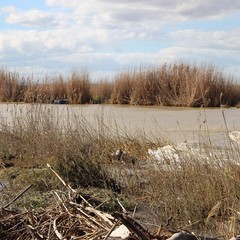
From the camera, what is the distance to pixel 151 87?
87.0 feet

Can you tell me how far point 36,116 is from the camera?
10.0 metres

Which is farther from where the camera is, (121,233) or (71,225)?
(71,225)

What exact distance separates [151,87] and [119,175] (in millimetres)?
19599

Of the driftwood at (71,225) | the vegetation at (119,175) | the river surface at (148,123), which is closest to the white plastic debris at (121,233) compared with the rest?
the driftwood at (71,225)

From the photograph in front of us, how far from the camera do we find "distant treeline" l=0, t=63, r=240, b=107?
2528cm

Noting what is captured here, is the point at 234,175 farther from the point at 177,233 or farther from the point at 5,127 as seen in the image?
the point at 5,127

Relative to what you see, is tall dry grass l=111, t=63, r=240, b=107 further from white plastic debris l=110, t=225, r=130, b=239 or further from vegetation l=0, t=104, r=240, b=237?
white plastic debris l=110, t=225, r=130, b=239

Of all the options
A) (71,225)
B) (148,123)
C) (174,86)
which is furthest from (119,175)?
(174,86)

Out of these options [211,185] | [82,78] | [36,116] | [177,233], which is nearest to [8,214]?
[177,233]

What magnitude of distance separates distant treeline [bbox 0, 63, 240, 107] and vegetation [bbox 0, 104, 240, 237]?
15.3 meters

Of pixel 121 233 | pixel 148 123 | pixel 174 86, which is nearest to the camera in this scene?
pixel 121 233

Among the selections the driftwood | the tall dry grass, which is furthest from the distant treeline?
the driftwood

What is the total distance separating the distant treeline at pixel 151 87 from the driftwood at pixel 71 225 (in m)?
21.3

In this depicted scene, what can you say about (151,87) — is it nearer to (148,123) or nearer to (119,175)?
(148,123)
